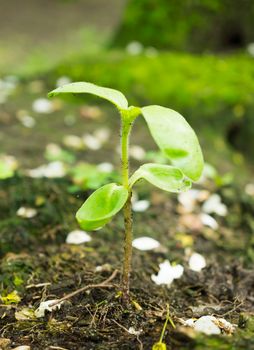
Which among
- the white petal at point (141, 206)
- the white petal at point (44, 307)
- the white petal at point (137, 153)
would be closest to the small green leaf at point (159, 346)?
the white petal at point (44, 307)

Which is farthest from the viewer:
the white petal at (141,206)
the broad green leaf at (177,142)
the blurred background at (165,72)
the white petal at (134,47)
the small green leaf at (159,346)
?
the white petal at (134,47)

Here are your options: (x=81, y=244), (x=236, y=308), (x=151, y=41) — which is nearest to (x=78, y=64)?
(x=151, y=41)

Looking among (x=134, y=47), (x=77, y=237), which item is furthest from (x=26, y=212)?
(x=134, y=47)

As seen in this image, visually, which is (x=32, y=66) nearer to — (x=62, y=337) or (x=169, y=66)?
(x=169, y=66)

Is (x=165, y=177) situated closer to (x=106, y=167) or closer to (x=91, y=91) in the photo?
(x=91, y=91)

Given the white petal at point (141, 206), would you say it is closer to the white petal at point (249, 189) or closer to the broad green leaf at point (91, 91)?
the white petal at point (249, 189)
